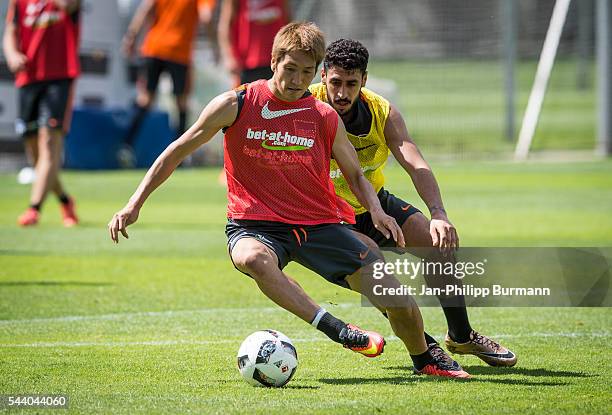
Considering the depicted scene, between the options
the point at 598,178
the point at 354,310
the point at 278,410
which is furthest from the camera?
the point at 598,178

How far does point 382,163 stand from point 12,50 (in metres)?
7.38

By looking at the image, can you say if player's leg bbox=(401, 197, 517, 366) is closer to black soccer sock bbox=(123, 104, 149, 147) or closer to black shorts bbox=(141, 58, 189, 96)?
black shorts bbox=(141, 58, 189, 96)

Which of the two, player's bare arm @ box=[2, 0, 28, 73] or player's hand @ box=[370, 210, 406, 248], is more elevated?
player's bare arm @ box=[2, 0, 28, 73]

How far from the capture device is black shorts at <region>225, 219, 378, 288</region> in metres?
6.19

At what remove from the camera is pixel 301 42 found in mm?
6109

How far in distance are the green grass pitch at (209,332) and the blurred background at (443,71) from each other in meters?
9.24

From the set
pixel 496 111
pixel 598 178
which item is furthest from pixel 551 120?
pixel 598 178

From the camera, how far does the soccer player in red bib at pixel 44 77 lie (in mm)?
13047

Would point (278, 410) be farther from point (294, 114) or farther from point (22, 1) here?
point (22, 1)

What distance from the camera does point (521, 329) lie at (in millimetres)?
7719

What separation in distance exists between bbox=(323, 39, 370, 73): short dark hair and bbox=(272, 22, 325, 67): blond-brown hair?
0.21 meters

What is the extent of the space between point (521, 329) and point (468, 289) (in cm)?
101

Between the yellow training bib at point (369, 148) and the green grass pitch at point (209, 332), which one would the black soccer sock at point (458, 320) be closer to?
the green grass pitch at point (209, 332)

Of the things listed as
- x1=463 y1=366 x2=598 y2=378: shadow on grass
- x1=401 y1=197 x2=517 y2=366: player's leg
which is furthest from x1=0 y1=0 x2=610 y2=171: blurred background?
x1=463 y1=366 x2=598 y2=378: shadow on grass
